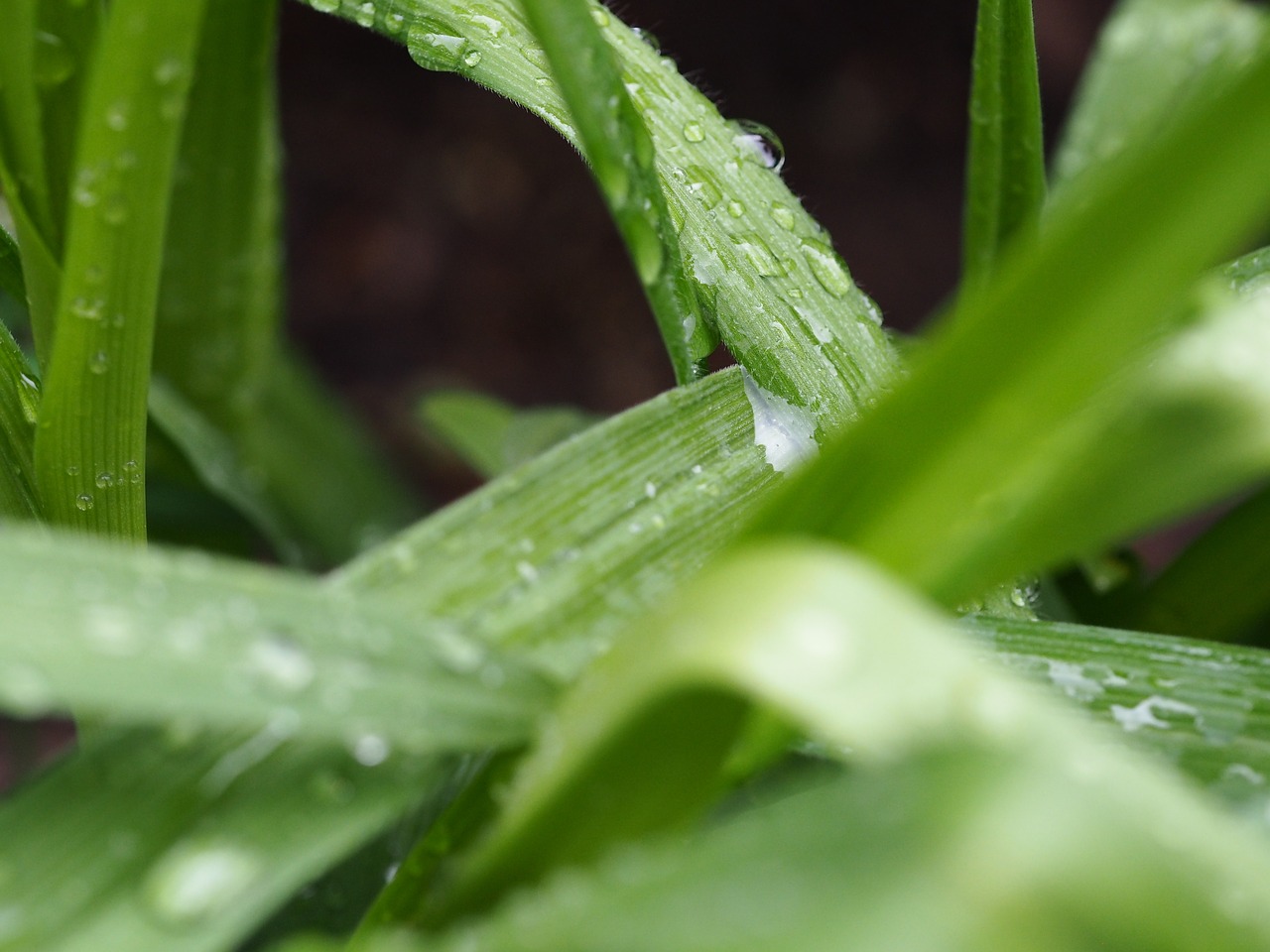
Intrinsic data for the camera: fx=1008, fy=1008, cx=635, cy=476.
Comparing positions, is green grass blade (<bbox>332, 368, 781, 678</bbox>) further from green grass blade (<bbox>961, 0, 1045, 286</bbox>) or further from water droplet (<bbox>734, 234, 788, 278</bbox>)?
green grass blade (<bbox>961, 0, 1045, 286</bbox>)

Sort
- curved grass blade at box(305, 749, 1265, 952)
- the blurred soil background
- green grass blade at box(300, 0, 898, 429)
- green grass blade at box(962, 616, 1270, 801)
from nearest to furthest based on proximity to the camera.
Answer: curved grass blade at box(305, 749, 1265, 952) < green grass blade at box(962, 616, 1270, 801) < green grass blade at box(300, 0, 898, 429) < the blurred soil background

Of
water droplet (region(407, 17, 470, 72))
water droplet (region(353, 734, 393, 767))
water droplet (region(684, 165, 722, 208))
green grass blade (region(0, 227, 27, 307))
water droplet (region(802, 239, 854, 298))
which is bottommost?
water droplet (region(353, 734, 393, 767))

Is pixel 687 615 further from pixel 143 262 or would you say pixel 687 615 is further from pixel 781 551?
pixel 143 262

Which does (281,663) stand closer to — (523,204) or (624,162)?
(624,162)

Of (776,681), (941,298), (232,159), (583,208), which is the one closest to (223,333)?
(232,159)

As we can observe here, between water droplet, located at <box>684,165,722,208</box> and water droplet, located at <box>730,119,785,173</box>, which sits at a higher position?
water droplet, located at <box>730,119,785,173</box>

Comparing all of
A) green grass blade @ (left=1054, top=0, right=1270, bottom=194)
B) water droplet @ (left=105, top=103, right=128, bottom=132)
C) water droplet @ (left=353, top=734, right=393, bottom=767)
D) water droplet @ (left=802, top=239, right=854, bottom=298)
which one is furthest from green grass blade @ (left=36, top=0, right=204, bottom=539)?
green grass blade @ (left=1054, top=0, right=1270, bottom=194)

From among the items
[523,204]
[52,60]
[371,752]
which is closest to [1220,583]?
[371,752]

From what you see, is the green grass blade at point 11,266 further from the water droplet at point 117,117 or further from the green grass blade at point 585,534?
the green grass blade at point 585,534
